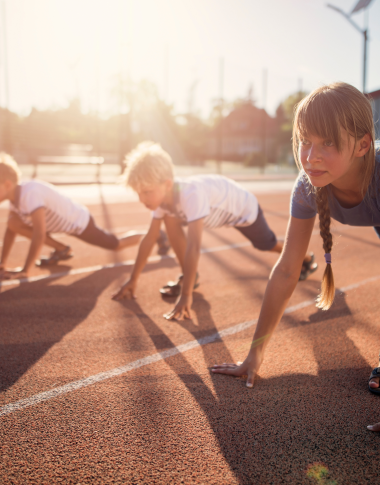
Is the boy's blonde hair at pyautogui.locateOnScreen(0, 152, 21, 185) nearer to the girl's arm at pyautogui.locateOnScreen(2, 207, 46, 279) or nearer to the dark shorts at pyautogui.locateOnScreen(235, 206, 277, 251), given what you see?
the girl's arm at pyautogui.locateOnScreen(2, 207, 46, 279)

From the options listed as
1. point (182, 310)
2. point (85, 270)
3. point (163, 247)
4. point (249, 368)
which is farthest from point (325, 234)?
point (163, 247)

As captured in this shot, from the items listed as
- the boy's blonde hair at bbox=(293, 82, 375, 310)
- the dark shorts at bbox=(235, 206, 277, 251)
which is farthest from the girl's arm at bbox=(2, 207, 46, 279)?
the boy's blonde hair at bbox=(293, 82, 375, 310)

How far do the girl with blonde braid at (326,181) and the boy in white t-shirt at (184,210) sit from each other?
1057 millimetres

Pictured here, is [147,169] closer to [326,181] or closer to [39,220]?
[39,220]

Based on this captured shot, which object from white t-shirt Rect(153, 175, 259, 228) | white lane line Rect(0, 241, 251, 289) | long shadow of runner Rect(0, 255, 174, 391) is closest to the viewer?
long shadow of runner Rect(0, 255, 174, 391)

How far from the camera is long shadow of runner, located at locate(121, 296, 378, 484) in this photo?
5.84 ft

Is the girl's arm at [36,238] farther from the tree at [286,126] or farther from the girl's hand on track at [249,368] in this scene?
the tree at [286,126]

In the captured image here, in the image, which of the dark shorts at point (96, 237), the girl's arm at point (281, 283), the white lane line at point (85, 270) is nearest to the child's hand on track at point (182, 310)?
the girl's arm at point (281, 283)

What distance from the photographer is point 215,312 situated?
12.3ft

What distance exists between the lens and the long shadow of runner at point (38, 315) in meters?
2.81

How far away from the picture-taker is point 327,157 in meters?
1.90

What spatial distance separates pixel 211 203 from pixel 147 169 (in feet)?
2.66

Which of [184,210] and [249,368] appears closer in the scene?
[249,368]

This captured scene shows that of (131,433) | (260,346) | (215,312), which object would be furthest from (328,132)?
(215,312)
